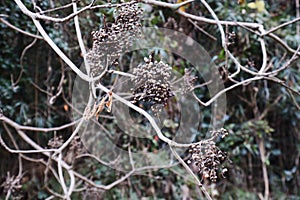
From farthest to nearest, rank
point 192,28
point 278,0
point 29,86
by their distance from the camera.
Answer: point 278,0 → point 192,28 → point 29,86

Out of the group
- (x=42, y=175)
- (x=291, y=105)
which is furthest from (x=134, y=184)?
(x=291, y=105)

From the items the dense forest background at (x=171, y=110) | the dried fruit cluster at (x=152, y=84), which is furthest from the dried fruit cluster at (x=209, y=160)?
the dense forest background at (x=171, y=110)

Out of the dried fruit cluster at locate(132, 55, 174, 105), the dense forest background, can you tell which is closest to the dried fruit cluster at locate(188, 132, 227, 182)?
the dried fruit cluster at locate(132, 55, 174, 105)

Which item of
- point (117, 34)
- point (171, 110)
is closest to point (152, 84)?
point (117, 34)

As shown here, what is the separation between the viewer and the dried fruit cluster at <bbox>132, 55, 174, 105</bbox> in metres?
0.69

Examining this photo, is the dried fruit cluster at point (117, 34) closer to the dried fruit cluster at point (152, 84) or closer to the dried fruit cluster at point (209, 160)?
the dried fruit cluster at point (152, 84)

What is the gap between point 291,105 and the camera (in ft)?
7.32

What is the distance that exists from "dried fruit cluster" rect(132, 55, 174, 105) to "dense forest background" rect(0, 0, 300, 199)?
997 millimetres

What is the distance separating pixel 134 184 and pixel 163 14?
85 cm

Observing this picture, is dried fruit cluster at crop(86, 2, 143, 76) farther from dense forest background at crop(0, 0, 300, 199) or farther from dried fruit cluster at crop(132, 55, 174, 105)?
dense forest background at crop(0, 0, 300, 199)

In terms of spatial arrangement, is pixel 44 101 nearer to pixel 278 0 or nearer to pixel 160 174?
pixel 160 174

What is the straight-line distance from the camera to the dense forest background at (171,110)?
1.82 m

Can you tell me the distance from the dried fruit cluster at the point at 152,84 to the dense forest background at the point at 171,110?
1.00 meters

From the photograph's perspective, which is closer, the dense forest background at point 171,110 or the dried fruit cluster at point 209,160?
the dried fruit cluster at point 209,160
